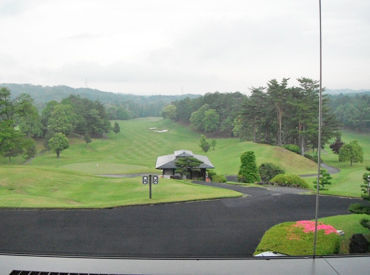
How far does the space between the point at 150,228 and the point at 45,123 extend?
55.4ft

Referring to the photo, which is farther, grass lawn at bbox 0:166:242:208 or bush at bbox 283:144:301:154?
bush at bbox 283:144:301:154

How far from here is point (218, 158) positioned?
22734 mm

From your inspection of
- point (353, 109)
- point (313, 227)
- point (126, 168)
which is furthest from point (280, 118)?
point (313, 227)

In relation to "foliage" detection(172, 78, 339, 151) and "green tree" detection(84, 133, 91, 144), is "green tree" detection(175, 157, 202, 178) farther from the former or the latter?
"green tree" detection(84, 133, 91, 144)

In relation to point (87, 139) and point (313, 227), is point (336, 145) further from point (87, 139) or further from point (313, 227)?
point (87, 139)

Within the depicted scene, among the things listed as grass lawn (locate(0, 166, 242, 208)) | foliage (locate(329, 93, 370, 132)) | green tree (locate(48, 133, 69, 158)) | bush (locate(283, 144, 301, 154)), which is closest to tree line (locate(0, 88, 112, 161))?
green tree (locate(48, 133, 69, 158))

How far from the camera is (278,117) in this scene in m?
18.3

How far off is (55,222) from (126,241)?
155cm

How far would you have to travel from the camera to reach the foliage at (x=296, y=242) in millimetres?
4082

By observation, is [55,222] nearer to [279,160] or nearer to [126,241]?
[126,241]

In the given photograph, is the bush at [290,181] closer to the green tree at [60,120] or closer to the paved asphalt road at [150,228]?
the paved asphalt road at [150,228]

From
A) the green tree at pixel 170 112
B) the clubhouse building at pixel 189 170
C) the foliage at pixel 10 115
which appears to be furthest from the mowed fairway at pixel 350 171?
the green tree at pixel 170 112

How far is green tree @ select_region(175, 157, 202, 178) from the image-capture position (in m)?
14.4

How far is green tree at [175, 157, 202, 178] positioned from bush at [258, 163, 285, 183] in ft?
13.6
